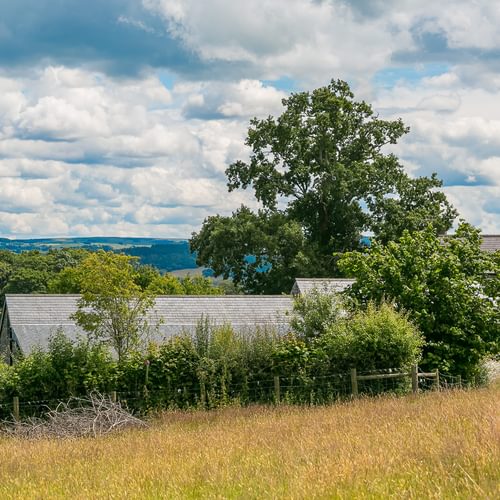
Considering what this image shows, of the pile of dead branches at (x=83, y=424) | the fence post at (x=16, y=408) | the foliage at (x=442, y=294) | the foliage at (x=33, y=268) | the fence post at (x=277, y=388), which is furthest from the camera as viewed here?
the foliage at (x=33, y=268)

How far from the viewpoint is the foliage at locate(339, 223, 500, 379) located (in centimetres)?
2816

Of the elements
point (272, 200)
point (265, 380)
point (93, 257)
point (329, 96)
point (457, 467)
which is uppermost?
point (329, 96)

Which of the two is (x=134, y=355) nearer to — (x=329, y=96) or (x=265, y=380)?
(x=265, y=380)

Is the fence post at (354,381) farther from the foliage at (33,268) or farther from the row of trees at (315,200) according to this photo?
the foliage at (33,268)

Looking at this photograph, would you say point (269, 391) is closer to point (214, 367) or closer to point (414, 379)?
point (214, 367)

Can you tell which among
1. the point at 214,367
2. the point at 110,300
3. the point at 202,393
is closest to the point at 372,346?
the point at 214,367

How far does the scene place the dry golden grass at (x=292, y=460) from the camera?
8469 mm

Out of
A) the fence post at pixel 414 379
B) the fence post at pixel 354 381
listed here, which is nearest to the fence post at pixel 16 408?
the fence post at pixel 354 381

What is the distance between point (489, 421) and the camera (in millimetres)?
10867

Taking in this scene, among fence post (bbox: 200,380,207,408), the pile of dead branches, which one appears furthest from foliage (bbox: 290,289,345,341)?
the pile of dead branches

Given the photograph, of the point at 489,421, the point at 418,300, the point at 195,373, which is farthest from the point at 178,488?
the point at 418,300

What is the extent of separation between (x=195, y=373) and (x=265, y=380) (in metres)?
2.06

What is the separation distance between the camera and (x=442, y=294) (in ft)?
93.0

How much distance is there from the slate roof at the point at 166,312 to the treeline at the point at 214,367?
1379 centimetres
